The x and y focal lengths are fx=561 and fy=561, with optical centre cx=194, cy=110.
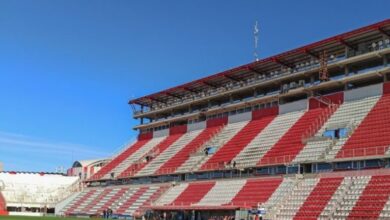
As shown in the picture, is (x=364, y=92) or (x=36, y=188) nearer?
(x=364, y=92)

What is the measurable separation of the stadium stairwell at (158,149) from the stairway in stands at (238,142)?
13732 millimetres

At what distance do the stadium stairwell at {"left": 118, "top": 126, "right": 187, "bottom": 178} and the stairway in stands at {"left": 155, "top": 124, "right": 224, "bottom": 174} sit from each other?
211 inches

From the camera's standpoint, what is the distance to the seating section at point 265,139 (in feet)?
174

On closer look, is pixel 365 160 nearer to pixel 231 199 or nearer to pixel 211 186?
pixel 231 199

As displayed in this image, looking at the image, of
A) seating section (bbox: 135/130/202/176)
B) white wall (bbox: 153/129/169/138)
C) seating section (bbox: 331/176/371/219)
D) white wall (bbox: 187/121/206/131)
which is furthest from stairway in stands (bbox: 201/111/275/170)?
white wall (bbox: 153/129/169/138)

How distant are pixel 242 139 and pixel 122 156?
25.6 meters

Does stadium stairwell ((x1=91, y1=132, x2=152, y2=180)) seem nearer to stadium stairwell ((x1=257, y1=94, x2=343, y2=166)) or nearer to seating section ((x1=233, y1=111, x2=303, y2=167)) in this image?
seating section ((x1=233, y1=111, x2=303, y2=167))

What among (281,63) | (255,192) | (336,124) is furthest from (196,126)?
(336,124)

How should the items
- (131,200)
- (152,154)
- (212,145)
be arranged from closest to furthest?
(131,200) < (212,145) < (152,154)

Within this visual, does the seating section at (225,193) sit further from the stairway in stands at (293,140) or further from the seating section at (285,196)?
the stairway in stands at (293,140)

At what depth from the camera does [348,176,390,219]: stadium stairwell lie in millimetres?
35906

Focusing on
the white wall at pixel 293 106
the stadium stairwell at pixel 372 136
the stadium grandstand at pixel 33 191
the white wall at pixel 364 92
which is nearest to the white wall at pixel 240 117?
the white wall at pixel 293 106

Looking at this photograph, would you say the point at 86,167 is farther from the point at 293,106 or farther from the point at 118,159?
the point at 293,106

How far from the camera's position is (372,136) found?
4341cm
